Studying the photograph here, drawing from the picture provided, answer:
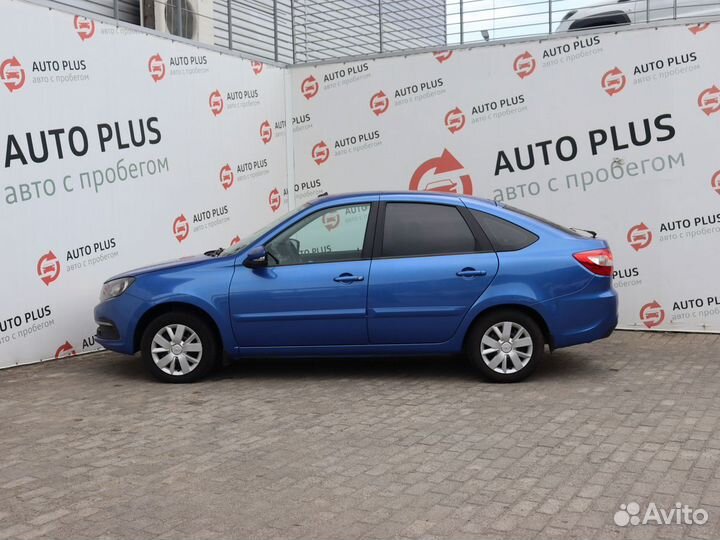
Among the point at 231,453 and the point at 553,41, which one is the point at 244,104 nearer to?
the point at 553,41

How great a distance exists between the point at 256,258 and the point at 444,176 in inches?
166

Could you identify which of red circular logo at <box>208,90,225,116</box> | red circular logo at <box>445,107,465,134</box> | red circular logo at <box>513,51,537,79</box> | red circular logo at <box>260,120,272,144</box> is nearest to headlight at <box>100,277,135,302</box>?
red circular logo at <box>208,90,225,116</box>

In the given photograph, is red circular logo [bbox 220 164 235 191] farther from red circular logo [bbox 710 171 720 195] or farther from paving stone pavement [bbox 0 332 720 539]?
red circular logo [bbox 710 171 720 195]

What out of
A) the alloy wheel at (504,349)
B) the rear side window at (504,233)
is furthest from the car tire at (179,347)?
the rear side window at (504,233)

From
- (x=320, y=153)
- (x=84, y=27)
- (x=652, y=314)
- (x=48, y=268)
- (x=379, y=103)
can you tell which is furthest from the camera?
(x=320, y=153)

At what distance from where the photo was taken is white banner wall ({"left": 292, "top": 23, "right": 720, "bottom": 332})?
9250 millimetres

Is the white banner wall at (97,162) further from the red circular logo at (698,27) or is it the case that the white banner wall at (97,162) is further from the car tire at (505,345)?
the red circular logo at (698,27)

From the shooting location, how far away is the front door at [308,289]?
22.6 feet

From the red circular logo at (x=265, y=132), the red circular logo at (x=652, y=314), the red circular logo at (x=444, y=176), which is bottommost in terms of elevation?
the red circular logo at (x=652, y=314)

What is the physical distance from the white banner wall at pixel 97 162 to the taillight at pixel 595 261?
502 cm

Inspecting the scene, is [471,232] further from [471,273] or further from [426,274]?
[426,274]

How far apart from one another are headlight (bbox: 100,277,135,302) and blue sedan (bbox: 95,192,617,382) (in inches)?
0.9

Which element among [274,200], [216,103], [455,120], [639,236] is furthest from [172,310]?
[639,236]

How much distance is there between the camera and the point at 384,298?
22.5 feet
